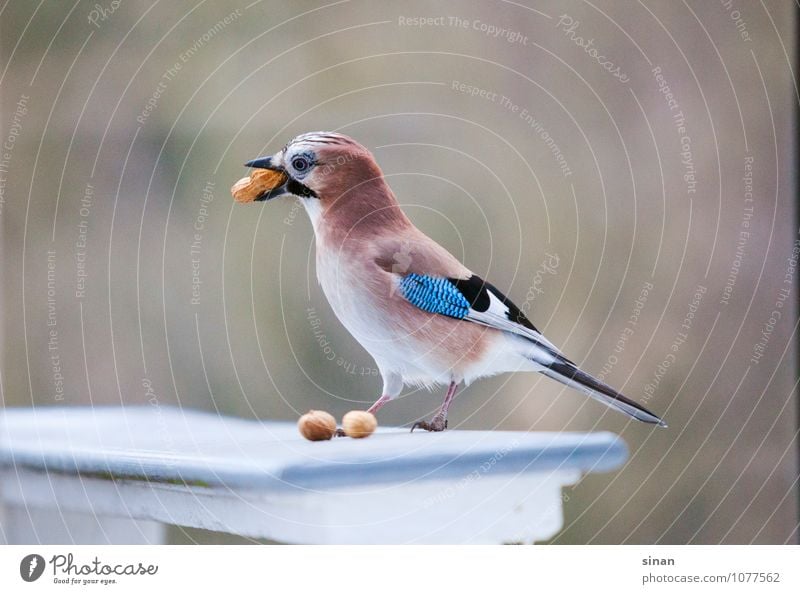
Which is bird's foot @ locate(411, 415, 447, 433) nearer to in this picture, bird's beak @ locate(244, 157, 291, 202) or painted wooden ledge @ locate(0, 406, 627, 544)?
painted wooden ledge @ locate(0, 406, 627, 544)

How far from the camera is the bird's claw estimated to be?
1.36 metres

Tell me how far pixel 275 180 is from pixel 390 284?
0.24 metres

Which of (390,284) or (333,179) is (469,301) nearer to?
(390,284)

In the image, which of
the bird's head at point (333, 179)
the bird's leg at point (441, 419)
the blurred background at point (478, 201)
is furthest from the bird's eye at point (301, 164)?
the bird's leg at point (441, 419)

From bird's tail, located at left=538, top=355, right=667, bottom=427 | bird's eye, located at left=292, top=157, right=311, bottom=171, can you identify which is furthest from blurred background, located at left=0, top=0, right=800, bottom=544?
bird's eye, located at left=292, top=157, right=311, bottom=171

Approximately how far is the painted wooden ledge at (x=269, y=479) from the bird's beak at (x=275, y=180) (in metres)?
0.35

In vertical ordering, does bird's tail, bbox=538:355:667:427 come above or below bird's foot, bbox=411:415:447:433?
above

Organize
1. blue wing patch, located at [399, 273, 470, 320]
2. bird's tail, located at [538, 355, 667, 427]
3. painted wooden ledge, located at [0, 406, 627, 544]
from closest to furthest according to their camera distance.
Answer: painted wooden ledge, located at [0, 406, 627, 544]
blue wing patch, located at [399, 273, 470, 320]
bird's tail, located at [538, 355, 667, 427]

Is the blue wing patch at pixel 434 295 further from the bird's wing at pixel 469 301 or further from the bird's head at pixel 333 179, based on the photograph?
the bird's head at pixel 333 179

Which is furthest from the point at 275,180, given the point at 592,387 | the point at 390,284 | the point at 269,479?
the point at 592,387

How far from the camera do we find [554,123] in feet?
5.14

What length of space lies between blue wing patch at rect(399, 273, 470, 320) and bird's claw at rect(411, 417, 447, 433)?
157 mm

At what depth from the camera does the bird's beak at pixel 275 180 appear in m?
1.37
